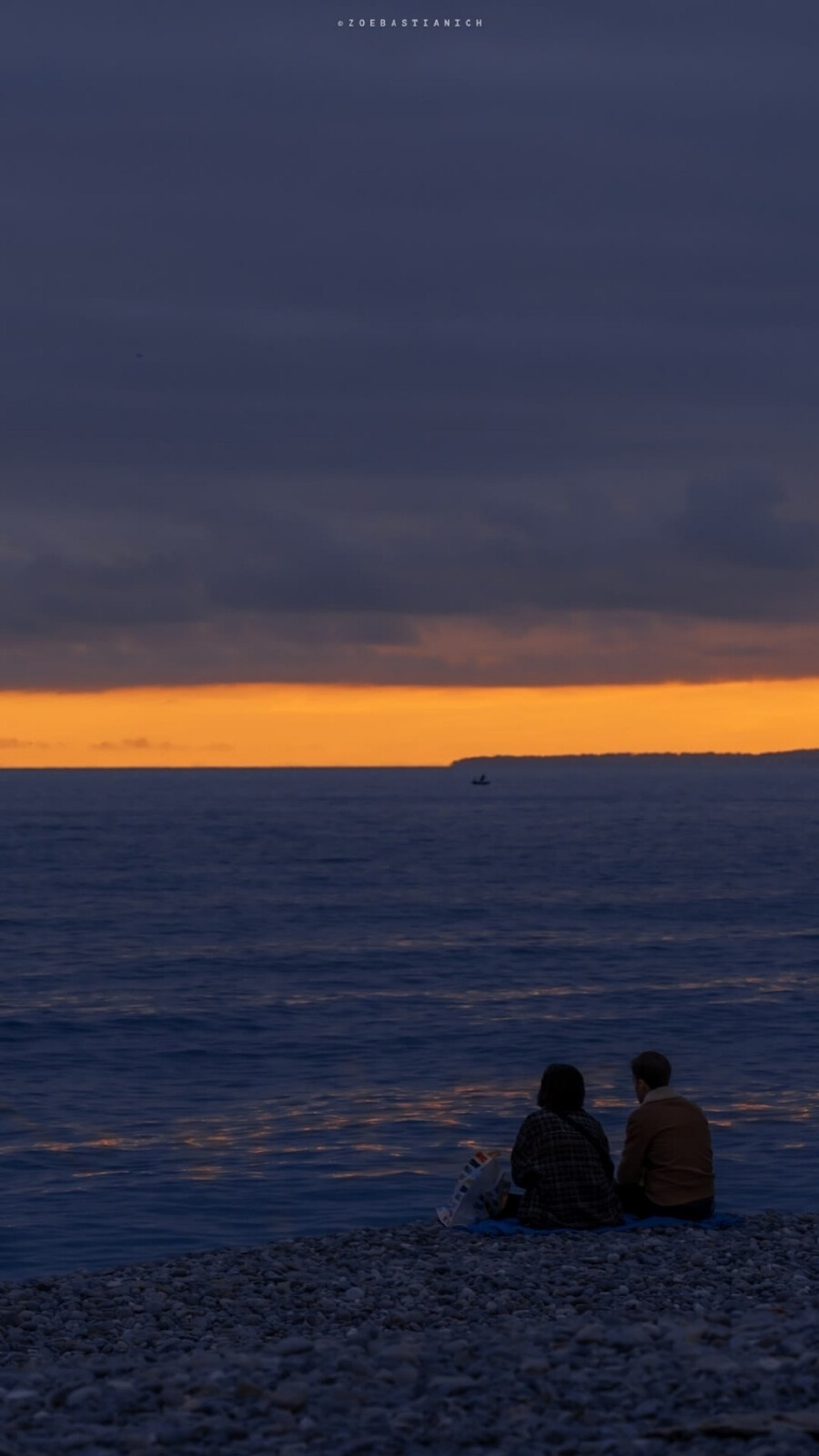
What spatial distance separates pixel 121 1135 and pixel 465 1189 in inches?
307

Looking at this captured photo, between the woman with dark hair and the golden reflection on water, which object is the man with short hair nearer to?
the woman with dark hair

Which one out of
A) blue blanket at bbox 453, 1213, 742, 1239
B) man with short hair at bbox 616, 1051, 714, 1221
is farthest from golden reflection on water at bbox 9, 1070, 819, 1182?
man with short hair at bbox 616, 1051, 714, 1221

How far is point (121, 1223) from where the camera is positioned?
1661cm

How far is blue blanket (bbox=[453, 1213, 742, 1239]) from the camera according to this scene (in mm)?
14000

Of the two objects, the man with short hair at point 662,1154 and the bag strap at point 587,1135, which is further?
the man with short hair at point 662,1154

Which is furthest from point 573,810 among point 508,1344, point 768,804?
point 508,1344

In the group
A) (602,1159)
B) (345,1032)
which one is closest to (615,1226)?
(602,1159)

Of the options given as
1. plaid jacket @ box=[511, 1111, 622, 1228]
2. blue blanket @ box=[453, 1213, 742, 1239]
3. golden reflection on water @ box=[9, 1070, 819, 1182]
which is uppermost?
plaid jacket @ box=[511, 1111, 622, 1228]

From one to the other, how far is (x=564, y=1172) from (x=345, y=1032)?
54.2ft

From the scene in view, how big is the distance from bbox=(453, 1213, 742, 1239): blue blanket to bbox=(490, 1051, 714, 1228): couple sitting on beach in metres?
0.06

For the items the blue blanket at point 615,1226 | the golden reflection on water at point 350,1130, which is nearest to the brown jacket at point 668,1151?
the blue blanket at point 615,1226

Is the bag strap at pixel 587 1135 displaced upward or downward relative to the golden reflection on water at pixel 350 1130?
upward

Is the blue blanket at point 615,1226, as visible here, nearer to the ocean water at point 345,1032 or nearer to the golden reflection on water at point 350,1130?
the ocean water at point 345,1032

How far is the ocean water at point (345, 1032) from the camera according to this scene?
17844mm
